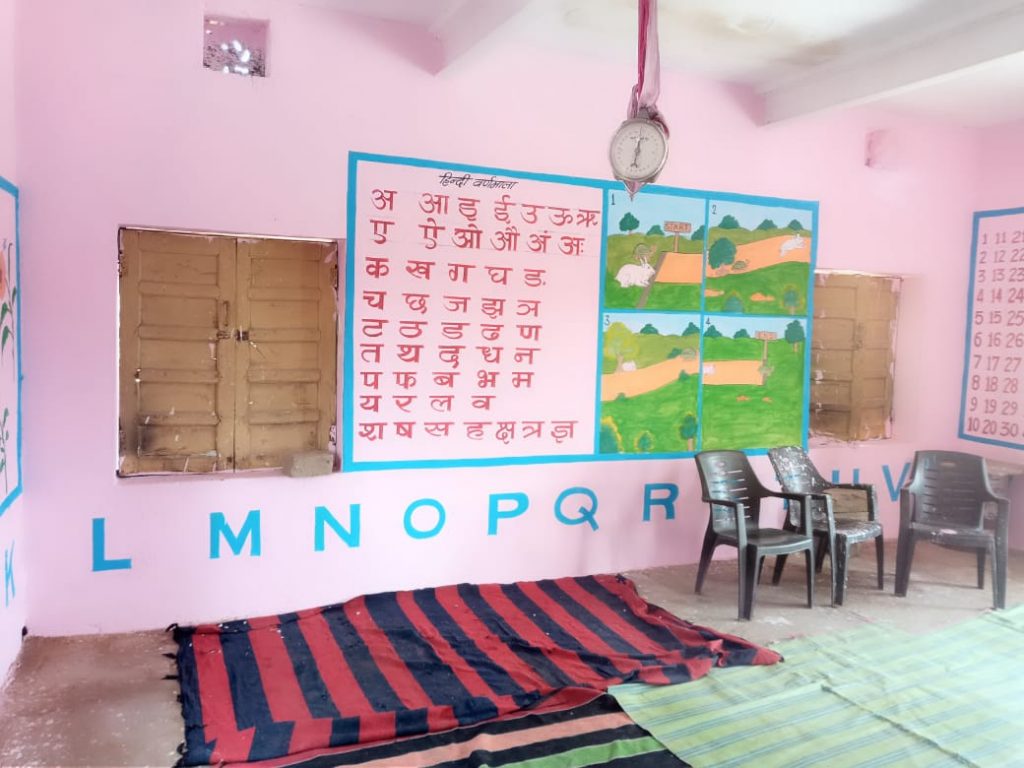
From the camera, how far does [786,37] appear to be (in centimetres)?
422

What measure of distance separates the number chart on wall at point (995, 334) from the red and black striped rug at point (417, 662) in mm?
3166

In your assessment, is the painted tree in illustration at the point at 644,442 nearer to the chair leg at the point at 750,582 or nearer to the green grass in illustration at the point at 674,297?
the green grass in illustration at the point at 674,297

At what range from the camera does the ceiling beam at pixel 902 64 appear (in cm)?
373

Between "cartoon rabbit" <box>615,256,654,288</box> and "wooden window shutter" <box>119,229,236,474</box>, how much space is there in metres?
2.17

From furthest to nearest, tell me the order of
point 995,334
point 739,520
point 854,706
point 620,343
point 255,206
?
point 995,334
point 620,343
point 739,520
point 255,206
point 854,706

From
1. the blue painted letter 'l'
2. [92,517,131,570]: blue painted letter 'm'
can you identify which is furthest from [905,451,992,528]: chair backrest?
the blue painted letter 'l'

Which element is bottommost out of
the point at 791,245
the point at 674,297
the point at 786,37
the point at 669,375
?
the point at 669,375

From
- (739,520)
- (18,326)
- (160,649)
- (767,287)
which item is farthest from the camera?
(767,287)

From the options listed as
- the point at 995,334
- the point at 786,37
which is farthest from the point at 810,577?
the point at 786,37

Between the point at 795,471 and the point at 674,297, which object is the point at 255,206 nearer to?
the point at 674,297

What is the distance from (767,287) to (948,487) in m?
1.62

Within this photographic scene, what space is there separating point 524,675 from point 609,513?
1.55 meters

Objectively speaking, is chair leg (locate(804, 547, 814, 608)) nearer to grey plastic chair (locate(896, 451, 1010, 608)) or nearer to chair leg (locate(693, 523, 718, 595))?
chair leg (locate(693, 523, 718, 595))

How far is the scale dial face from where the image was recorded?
140 inches
